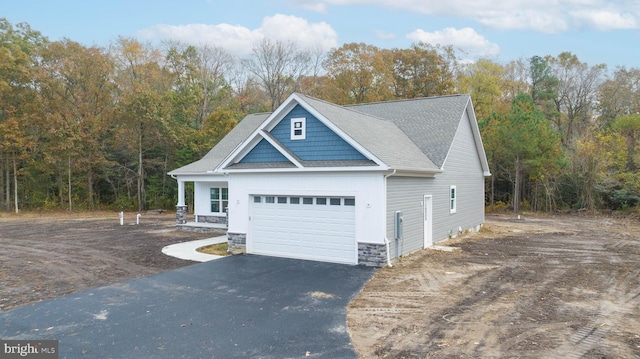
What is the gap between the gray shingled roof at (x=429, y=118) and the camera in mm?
15797

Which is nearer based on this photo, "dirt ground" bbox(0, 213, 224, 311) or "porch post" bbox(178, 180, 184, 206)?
"dirt ground" bbox(0, 213, 224, 311)

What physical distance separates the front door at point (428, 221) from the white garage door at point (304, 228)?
12.0 feet

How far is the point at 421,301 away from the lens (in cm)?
816

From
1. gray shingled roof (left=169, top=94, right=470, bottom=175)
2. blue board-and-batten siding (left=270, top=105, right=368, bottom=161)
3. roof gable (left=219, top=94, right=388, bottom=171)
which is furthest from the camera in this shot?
gray shingled roof (left=169, top=94, right=470, bottom=175)

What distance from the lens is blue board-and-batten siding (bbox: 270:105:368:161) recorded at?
1178cm

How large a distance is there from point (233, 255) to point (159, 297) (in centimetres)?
449

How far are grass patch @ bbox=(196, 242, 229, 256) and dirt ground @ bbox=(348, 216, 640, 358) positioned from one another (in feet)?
18.7

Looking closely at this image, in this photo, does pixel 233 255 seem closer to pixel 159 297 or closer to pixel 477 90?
pixel 159 297

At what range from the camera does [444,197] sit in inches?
623

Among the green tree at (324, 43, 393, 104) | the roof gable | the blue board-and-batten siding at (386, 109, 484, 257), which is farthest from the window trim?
the green tree at (324, 43, 393, 104)

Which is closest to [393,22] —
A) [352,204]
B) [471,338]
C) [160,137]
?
[352,204]

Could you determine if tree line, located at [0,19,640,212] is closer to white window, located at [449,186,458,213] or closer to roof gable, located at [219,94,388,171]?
white window, located at [449,186,458,213]

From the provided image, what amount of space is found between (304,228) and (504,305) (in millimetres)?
6013

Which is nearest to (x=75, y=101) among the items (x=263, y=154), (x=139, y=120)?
(x=139, y=120)
